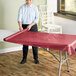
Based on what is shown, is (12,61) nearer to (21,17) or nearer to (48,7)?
(21,17)

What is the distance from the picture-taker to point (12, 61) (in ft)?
15.1

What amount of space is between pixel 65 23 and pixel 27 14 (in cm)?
160

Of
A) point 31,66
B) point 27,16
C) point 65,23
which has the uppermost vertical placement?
point 27,16

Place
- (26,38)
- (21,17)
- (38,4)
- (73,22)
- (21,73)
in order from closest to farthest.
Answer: (26,38)
(21,73)
(21,17)
(73,22)
(38,4)

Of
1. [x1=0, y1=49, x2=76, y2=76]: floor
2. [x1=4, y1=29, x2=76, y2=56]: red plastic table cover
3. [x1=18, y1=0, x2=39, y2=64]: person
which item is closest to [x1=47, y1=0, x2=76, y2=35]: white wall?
[x1=0, y1=49, x2=76, y2=76]: floor

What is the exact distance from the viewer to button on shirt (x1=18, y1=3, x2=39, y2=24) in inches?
166

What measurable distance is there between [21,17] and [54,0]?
1901 mm

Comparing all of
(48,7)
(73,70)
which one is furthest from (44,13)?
(73,70)

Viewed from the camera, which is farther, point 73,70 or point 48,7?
point 48,7

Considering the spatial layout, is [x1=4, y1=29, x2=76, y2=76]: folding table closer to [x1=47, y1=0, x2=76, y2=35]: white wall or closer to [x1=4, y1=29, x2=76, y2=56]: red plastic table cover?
[x1=4, y1=29, x2=76, y2=56]: red plastic table cover

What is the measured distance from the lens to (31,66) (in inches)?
169

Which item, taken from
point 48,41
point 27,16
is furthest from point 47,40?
point 27,16

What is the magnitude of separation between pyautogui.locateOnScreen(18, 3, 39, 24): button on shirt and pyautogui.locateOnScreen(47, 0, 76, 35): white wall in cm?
134

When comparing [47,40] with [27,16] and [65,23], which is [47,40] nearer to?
[27,16]
